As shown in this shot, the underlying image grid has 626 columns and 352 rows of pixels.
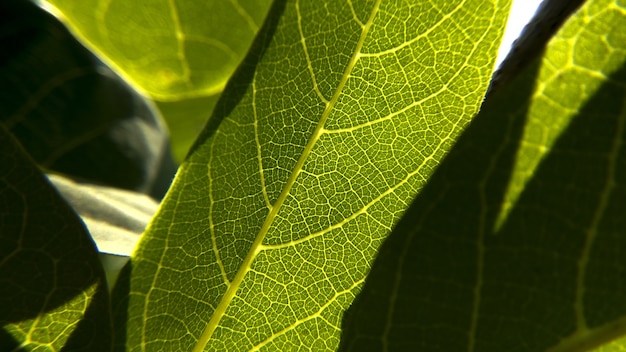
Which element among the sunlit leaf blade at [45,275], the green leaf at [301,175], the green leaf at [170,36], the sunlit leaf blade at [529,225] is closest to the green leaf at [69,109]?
the green leaf at [170,36]

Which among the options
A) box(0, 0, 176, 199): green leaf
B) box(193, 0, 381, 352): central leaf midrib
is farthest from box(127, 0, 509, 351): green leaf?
box(0, 0, 176, 199): green leaf

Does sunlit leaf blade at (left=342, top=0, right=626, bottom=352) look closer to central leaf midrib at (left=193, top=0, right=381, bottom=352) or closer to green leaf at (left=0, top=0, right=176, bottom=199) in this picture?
central leaf midrib at (left=193, top=0, right=381, bottom=352)

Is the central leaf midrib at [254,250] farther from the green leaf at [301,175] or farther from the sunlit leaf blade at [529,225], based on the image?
the sunlit leaf blade at [529,225]

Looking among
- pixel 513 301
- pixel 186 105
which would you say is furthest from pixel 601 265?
pixel 186 105

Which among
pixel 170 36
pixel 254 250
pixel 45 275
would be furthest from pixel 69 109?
pixel 254 250

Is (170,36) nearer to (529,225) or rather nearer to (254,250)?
(254,250)

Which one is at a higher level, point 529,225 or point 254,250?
point 529,225

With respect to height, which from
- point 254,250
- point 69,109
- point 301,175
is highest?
point 301,175
